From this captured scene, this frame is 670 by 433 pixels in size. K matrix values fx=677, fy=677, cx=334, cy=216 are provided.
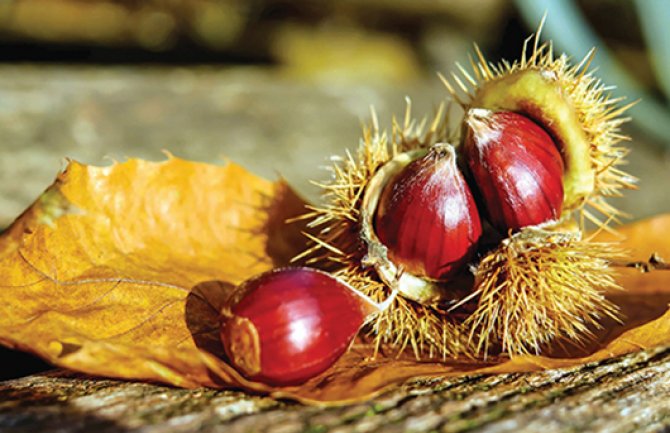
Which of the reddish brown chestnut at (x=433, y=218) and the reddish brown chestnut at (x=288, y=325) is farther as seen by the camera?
the reddish brown chestnut at (x=433, y=218)

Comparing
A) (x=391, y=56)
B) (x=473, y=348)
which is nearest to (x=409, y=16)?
(x=391, y=56)

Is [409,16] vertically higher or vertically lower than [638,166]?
higher

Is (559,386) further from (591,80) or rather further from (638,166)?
(638,166)

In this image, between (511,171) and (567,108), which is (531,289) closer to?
(511,171)

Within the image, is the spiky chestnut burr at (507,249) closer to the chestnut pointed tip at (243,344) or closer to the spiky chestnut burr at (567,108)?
the spiky chestnut burr at (567,108)

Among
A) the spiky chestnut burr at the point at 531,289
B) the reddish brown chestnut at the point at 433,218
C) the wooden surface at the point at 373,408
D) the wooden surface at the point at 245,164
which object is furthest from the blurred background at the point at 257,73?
the spiky chestnut burr at the point at 531,289

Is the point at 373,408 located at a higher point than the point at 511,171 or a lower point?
lower

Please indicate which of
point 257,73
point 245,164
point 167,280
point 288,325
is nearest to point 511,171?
point 288,325
